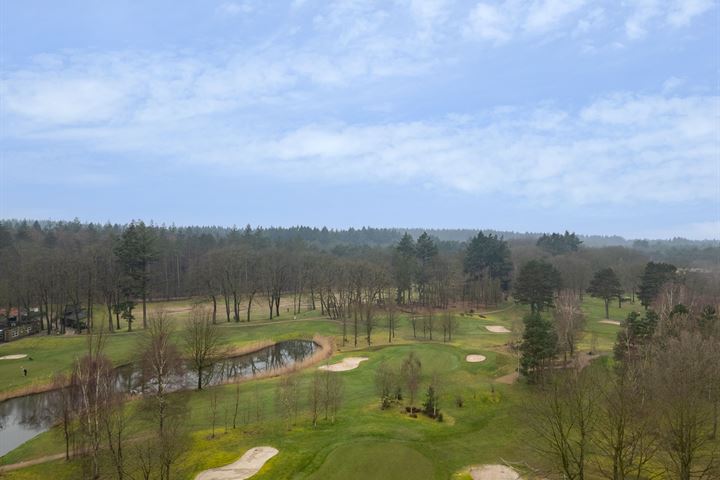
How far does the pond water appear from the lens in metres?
36.2

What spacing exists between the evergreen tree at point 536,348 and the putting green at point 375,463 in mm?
18517

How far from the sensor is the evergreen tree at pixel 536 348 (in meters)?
40.6

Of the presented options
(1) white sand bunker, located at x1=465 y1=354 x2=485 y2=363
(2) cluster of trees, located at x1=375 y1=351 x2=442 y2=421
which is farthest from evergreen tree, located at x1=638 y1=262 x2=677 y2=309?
(2) cluster of trees, located at x1=375 y1=351 x2=442 y2=421

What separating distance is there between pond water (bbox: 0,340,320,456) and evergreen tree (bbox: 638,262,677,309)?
6125 centimetres

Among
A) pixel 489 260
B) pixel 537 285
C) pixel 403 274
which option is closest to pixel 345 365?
pixel 537 285

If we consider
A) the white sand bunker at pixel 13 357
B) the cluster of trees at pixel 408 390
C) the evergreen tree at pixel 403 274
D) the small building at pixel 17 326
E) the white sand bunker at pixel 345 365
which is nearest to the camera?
the cluster of trees at pixel 408 390

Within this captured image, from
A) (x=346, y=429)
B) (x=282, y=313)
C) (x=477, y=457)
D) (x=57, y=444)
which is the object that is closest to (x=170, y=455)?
(x=346, y=429)

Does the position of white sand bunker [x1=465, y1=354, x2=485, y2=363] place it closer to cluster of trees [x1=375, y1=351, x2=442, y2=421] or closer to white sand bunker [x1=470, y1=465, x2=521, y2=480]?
cluster of trees [x1=375, y1=351, x2=442, y2=421]

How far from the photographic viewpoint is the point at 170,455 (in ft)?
70.3

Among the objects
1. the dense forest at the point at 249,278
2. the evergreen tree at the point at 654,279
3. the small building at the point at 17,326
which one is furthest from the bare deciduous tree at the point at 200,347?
the evergreen tree at the point at 654,279

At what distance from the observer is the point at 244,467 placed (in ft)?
86.4

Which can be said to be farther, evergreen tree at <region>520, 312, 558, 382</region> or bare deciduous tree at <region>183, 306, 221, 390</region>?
bare deciduous tree at <region>183, 306, 221, 390</region>

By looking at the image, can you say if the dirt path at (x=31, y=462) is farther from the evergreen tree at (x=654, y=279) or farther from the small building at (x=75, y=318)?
the evergreen tree at (x=654, y=279)

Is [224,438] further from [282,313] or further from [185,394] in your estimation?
[282,313]
